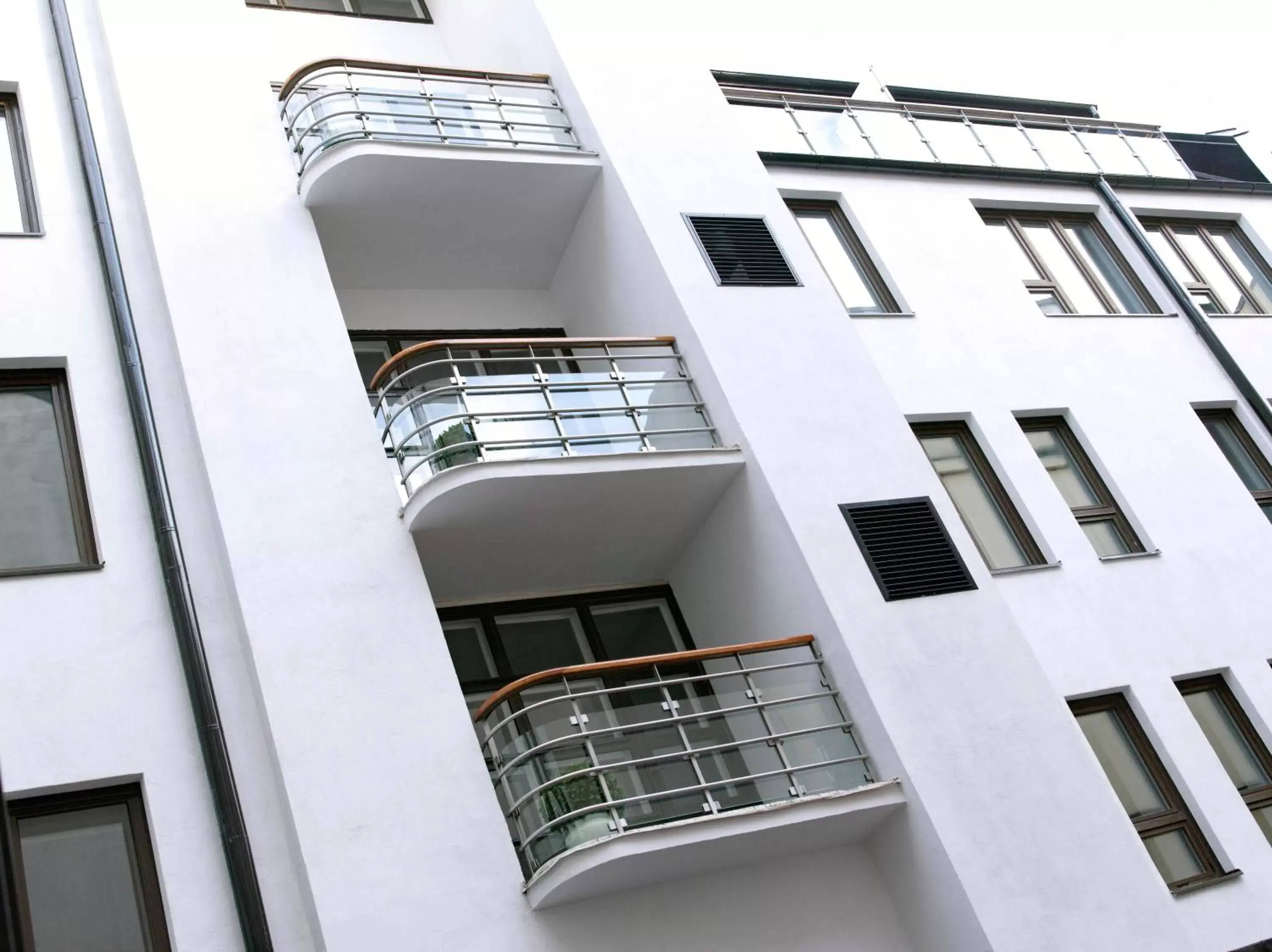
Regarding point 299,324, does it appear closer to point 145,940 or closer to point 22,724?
point 22,724

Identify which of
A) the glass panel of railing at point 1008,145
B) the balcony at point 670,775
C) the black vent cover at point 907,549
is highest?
the glass panel of railing at point 1008,145

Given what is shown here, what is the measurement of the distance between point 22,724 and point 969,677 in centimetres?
646

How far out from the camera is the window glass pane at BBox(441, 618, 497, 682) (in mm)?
10078

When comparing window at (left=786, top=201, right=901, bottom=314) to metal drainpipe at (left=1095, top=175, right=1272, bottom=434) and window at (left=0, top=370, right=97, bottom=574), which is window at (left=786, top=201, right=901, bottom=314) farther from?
window at (left=0, top=370, right=97, bottom=574)

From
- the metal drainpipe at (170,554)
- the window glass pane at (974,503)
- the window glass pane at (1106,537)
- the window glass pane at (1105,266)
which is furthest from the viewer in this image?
the window glass pane at (1105,266)

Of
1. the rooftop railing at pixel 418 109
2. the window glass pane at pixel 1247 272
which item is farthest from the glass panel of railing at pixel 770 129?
the window glass pane at pixel 1247 272

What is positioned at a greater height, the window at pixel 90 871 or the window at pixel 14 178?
the window at pixel 14 178

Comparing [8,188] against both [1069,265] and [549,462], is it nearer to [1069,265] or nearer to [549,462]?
[549,462]

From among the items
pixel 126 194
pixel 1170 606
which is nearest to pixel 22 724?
pixel 126 194

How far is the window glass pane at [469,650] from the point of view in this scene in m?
10.1

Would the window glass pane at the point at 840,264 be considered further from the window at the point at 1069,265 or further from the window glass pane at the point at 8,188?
the window glass pane at the point at 8,188

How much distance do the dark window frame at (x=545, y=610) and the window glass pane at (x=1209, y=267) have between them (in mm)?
7873

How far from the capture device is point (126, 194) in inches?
401

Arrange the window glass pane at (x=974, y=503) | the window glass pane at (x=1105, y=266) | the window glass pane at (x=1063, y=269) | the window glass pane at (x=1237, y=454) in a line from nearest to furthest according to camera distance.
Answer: the window glass pane at (x=974, y=503) < the window glass pane at (x=1237, y=454) < the window glass pane at (x=1063, y=269) < the window glass pane at (x=1105, y=266)
